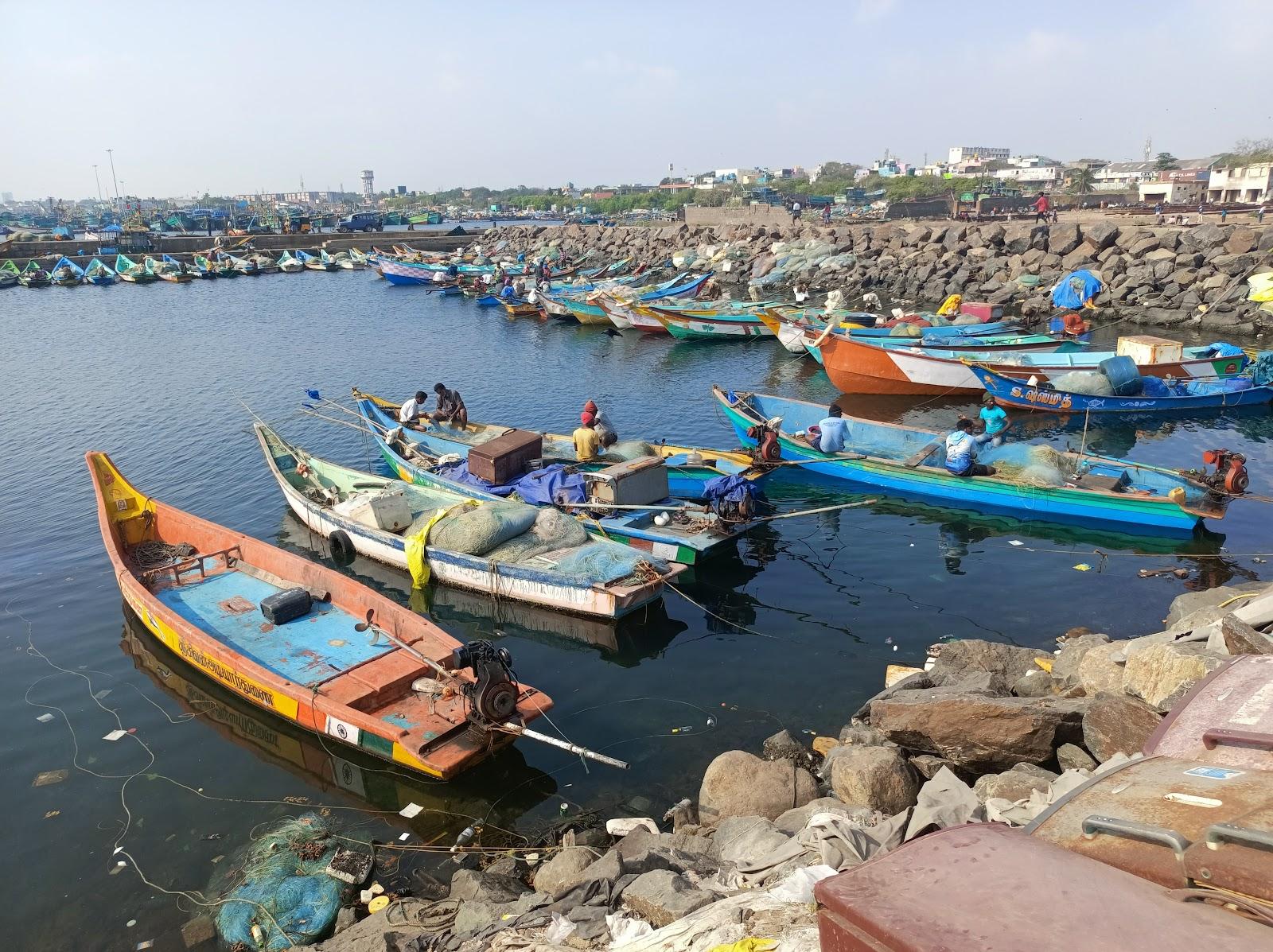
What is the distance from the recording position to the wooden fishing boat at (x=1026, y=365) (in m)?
24.9

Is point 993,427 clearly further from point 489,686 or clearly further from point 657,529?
point 489,686

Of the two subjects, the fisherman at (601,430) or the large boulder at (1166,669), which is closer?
the large boulder at (1166,669)

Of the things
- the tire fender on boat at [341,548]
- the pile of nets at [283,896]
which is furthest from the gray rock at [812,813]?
the tire fender on boat at [341,548]

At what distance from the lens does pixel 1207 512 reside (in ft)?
49.7

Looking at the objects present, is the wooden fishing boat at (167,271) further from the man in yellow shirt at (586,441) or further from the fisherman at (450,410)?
the man in yellow shirt at (586,441)

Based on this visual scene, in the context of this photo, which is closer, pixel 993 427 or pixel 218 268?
pixel 993 427

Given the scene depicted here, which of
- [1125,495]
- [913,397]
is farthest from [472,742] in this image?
[913,397]

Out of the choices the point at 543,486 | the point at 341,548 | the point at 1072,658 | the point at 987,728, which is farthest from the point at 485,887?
the point at 341,548

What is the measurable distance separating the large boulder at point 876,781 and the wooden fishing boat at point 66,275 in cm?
8838

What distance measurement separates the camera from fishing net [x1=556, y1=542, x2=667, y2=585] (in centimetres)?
1347

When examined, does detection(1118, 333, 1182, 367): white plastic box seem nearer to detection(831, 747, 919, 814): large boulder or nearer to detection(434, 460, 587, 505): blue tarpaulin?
detection(434, 460, 587, 505): blue tarpaulin

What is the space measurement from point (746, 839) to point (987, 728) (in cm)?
294

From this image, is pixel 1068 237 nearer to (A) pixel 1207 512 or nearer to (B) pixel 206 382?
(A) pixel 1207 512

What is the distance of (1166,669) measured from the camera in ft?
26.8
